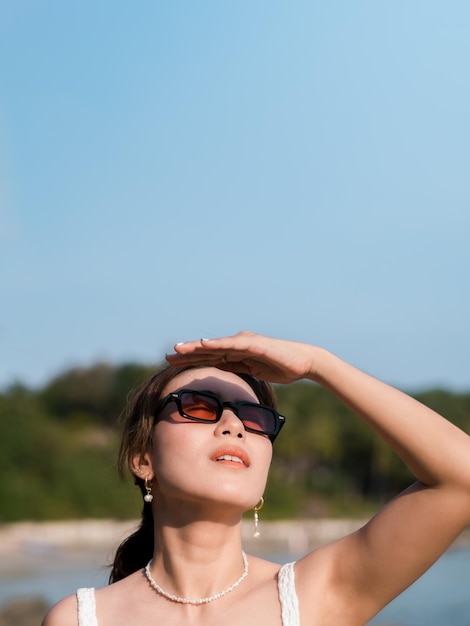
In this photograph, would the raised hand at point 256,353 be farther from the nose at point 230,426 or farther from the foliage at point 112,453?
the foliage at point 112,453

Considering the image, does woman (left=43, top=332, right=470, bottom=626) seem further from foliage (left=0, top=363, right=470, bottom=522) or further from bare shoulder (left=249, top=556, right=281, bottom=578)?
foliage (left=0, top=363, right=470, bottom=522)

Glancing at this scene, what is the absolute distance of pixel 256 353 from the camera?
226 centimetres

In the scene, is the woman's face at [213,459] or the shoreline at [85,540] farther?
the shoreline at [85,540]

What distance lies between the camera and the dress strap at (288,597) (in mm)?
2359

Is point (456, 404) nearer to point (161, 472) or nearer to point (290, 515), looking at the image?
point (290, 515)

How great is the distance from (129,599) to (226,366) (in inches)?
26.7

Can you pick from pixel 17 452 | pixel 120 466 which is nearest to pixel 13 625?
pixel 120 466

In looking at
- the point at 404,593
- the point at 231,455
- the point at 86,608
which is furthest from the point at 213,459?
the point at 404,593

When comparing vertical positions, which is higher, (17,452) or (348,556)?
(348,556)

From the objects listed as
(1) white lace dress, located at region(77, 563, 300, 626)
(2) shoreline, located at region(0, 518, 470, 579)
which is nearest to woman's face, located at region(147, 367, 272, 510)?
(1) white lace dress, located at region(77, 563, 300, 626)

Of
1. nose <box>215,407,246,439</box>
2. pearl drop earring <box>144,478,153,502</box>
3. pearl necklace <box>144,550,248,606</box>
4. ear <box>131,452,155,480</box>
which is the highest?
nose <box>215,407,246,439</box>

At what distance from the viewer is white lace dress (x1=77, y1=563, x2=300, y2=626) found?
2.36 meters

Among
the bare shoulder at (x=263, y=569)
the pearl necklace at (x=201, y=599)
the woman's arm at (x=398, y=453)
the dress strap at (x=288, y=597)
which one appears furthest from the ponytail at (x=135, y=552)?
the woman's arm at (x=398, y=453)

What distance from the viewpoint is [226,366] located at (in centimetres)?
247
